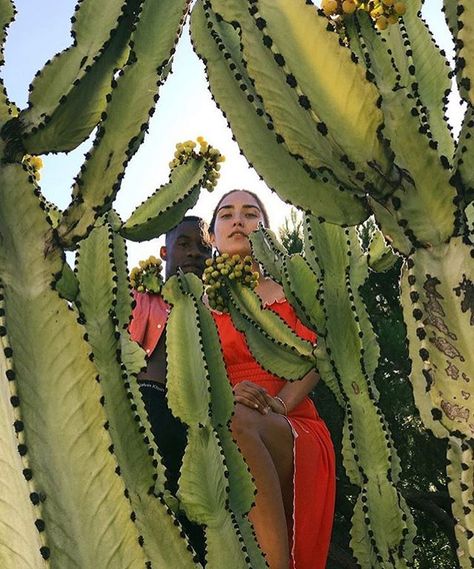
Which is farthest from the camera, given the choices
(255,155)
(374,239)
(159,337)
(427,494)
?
(427,494)

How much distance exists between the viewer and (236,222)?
350cm

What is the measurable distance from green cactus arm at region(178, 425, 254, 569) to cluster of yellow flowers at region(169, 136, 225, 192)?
0.98 metres

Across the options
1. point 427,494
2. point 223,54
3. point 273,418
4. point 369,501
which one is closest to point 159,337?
point 273,418

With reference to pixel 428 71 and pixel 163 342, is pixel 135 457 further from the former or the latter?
pixel 163 342

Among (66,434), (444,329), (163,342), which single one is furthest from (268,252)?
(66,434)

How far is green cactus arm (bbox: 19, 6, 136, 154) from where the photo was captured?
1579 millimetres

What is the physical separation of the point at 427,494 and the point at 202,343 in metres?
5.29

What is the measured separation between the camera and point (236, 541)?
6.86 feet

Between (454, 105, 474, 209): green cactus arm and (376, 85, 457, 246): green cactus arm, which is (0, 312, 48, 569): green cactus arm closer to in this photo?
(376, 85, 457, 246): green cactus arm

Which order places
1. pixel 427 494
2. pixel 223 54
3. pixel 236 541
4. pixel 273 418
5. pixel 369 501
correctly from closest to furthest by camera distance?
pixel 223 54 → pixel 236 541 → pixel 369 501 → pixel 273 418 → pixel 427 494

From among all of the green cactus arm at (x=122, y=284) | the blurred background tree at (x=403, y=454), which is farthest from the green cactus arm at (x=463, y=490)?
the blurred background tree at (x=403, y=454)

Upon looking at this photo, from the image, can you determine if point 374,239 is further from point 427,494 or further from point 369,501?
point 427,494

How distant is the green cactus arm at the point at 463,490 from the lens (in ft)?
4.50

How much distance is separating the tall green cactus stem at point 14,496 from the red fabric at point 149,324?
6.64 feet
